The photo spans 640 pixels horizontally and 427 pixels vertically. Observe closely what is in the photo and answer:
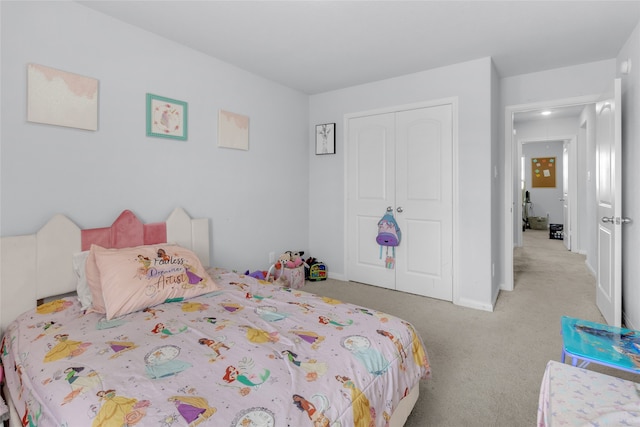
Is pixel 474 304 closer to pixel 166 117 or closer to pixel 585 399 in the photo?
pixel 585 399

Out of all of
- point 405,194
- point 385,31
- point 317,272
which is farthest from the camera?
point 317,272

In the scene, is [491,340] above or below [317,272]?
below

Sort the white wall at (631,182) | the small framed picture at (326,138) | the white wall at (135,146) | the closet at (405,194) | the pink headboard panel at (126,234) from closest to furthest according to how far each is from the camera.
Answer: the white wall at (135,146) → the pink headboard panel at (126,234) → the white wall at (631,182) → the closet at (405,194) → the small framed picture at (326,138)

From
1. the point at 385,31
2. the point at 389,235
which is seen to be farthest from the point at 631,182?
the point at 385,31

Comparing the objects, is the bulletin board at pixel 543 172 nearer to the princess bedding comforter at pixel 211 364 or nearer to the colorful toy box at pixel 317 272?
the colorful toy box at pixel 317 272

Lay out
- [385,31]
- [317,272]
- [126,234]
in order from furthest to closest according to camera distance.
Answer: [317,272], [385,31], [126,234]

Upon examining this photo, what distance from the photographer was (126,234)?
2387 mm

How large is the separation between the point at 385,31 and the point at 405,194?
5.65 ft

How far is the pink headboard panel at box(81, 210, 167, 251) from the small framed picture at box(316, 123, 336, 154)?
7.48 ft

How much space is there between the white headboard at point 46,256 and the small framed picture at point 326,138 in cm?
242

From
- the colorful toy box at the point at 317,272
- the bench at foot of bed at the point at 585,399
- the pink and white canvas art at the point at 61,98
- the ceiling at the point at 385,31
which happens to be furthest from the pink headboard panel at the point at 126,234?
the bench at foot of bed at the point at 585,399

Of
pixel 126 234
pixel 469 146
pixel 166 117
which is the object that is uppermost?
pixel 166 117

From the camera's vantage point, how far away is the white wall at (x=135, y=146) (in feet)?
6.37

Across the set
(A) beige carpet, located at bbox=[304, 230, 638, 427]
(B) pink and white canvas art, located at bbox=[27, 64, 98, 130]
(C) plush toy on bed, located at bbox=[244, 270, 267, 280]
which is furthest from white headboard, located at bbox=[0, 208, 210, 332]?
(A) beige carpet, located at bbox=[304, 230, 638, 427]
